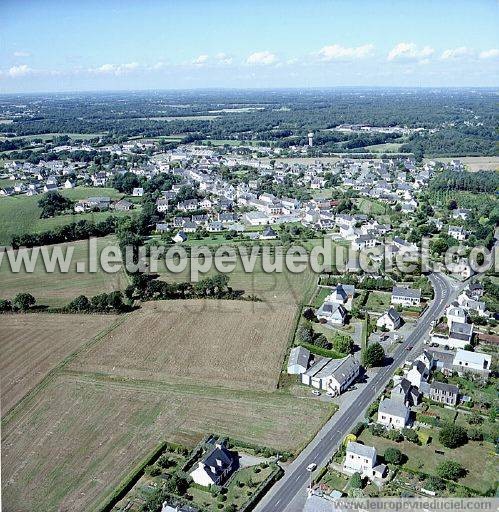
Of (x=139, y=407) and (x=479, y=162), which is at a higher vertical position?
(x=479, y=162)

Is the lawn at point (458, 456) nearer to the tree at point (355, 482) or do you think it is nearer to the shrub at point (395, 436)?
the shrub at point (395, 436)

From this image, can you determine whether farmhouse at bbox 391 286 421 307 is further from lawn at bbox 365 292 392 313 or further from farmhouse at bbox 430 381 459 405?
farmhouse at bbox 430 381 459 405

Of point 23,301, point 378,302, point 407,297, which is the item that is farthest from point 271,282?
point 23,301

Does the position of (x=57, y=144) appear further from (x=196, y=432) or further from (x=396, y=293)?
(x=196, y=432)

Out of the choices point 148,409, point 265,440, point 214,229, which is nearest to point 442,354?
point 265,440

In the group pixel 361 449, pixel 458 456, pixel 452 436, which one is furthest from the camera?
pixel 452 436

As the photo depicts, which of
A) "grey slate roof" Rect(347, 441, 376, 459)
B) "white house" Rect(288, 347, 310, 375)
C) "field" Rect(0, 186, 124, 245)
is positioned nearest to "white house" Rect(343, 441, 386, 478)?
"grey slate roof" Rect(347, 441, 376, 459)

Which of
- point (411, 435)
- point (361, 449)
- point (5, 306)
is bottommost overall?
point (411, 435)

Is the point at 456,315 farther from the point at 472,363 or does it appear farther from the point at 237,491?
the point at 237,491

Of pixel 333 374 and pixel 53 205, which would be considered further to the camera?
pixel 53 205
